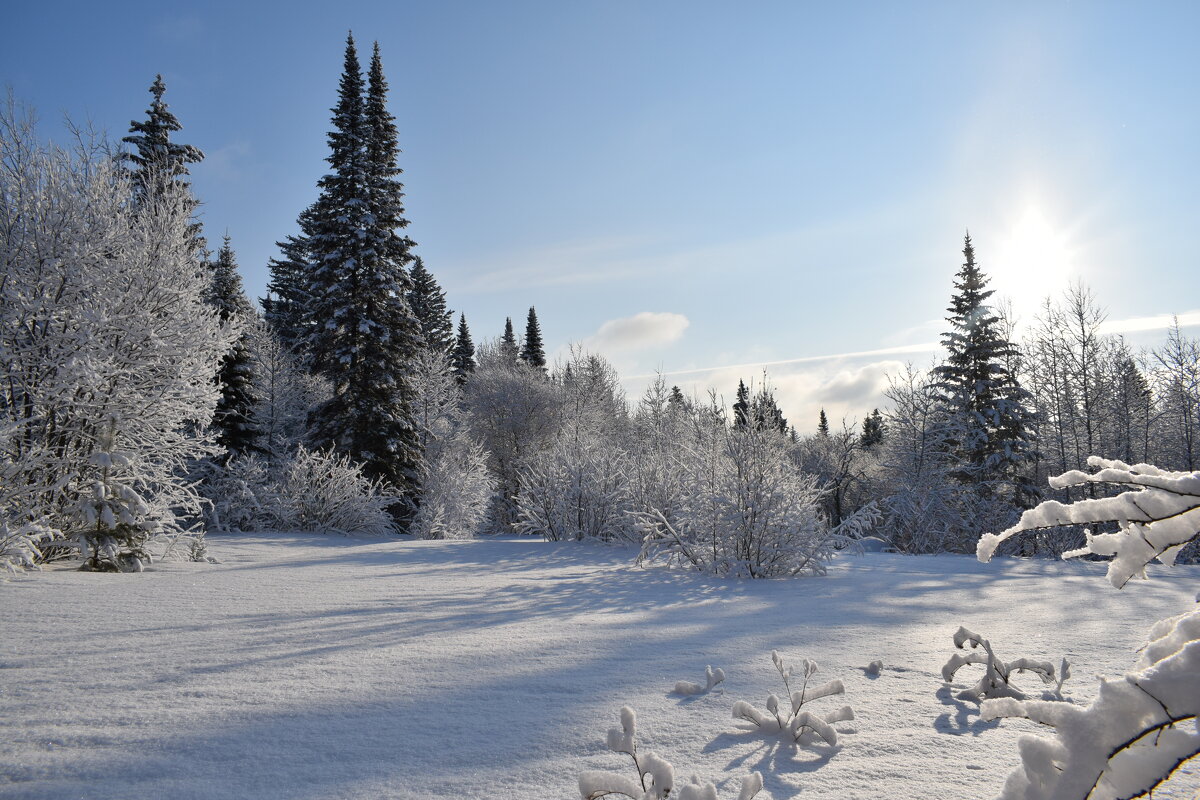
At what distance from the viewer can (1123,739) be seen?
65 cm

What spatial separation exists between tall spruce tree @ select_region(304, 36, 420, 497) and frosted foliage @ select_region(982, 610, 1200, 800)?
18164mm

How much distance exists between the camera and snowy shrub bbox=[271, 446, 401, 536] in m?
12.1

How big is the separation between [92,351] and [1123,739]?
7862 mm

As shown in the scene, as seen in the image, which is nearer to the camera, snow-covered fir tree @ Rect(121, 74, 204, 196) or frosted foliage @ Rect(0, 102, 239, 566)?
frosted foliage @ Rect(0, 102, 239, 566)

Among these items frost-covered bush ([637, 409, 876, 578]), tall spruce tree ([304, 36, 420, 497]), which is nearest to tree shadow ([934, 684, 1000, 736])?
frost-covered bush ([637, 409, 876, 578])

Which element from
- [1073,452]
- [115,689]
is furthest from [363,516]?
[1073,452]

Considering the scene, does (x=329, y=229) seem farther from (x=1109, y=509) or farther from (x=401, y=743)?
(x=1109, y=509)

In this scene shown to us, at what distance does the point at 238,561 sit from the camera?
23.4ft

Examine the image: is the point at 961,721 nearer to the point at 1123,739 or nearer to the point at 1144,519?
the point at 1144,519

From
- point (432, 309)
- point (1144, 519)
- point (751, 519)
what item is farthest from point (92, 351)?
point (432, 309)

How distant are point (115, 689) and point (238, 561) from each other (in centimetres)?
521

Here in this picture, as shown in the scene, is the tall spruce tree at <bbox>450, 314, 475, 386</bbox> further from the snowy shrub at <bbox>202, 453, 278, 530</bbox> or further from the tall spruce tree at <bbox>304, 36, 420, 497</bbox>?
the snowy shrub at <bbox>202, 453, 278, 530</bbox>

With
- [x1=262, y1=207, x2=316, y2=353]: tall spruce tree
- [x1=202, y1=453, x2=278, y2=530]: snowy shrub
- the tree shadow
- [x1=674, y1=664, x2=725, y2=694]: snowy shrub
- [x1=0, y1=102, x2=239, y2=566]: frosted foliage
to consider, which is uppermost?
[x1=262, y1=207, x2=316, y2=353]: tall spruce tree

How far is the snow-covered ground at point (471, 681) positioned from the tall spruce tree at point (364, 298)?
12.9 metres
